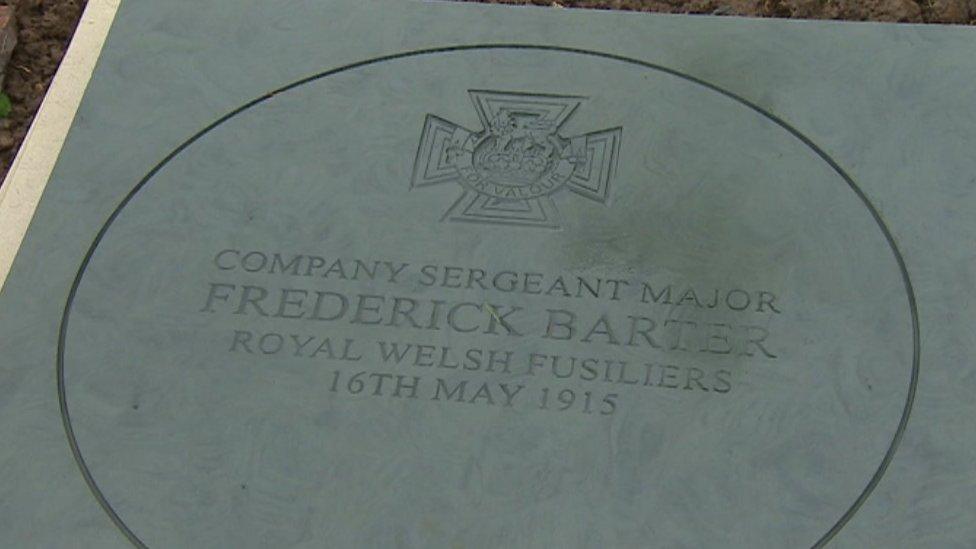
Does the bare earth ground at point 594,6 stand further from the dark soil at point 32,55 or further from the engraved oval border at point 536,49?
the engraved oval border at point 536,49

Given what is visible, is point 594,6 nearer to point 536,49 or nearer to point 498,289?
point 536,49

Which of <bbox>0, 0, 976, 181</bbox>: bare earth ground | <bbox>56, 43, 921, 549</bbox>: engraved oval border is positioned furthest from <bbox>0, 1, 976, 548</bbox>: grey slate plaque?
<bbox>0, 0, 976, 181</bbox>: bare earth ground

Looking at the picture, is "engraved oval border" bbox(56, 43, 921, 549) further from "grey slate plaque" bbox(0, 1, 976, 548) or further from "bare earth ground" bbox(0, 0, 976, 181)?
"bare earth ground" bbox(0, 0, 976, 181)

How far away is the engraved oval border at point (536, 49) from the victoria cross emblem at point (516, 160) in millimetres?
160

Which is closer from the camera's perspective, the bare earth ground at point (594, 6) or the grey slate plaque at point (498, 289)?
the grey slate plaque at point (498, 289)

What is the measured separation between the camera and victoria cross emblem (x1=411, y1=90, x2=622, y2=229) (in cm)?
305

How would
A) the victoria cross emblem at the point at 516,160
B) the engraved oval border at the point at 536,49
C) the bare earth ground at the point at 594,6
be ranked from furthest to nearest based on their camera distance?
the bare earth ground at the point at 594,6
the victoria cross emblem at the point at 516,160
the engraved oval border at the point at 536,49

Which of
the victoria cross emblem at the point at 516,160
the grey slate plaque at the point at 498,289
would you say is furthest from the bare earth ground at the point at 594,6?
the victoria cross emblem at the point at 516,160

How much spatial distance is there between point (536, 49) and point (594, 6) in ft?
1.60

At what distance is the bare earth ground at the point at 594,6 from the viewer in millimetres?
3623

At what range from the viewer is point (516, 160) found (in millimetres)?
3109

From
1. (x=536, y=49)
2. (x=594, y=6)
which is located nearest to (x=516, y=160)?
(x=536, y=49)

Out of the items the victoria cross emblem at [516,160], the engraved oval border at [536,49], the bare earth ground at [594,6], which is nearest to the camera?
the engraved oval border at [536,49]

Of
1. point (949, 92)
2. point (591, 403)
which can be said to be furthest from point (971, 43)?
point (591, 403)
